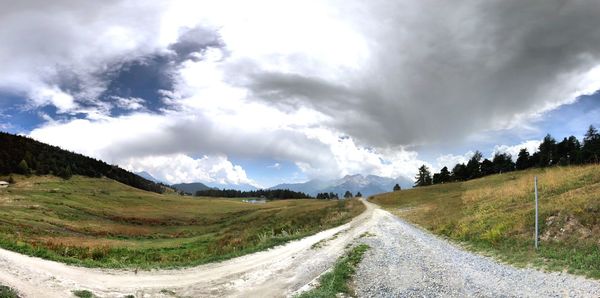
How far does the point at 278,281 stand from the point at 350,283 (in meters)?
3.50

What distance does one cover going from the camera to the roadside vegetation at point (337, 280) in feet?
46.4

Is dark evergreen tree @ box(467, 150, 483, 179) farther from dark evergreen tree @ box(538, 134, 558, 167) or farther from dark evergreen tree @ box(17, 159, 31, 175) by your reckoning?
dark evergreen tree @ box(17, 159, 31, 175)

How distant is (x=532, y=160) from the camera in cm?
14938

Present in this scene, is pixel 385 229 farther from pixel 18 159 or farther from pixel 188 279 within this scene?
pixel 18 159

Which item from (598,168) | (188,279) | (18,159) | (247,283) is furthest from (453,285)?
(18,159)

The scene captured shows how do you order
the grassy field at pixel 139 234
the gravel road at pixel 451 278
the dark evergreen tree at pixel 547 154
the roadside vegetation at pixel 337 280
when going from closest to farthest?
the gravel road at pixel 451 278 < the roadside vegetation at pixel 337 280 < the grassy field at pixel 139 234 < the dark evergreen tree at pixel 547 154

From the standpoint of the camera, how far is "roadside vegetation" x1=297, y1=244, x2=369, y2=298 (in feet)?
46.4

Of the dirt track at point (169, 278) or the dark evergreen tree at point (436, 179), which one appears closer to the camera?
the dirt track at point (169, 278)

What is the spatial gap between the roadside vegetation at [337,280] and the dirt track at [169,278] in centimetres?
101

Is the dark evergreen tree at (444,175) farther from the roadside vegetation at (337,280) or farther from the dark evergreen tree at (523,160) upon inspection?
the roadside vegetation at (337,280)

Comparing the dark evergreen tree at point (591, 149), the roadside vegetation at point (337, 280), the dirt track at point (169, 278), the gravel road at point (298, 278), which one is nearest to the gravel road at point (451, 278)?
the gravel road at point (298, 278)

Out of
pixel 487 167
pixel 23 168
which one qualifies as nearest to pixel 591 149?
pixel 487 167

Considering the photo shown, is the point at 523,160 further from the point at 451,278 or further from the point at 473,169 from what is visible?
the point at 451,278

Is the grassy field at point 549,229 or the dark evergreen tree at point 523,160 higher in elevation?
the dark evergreen tree at point 523,160
